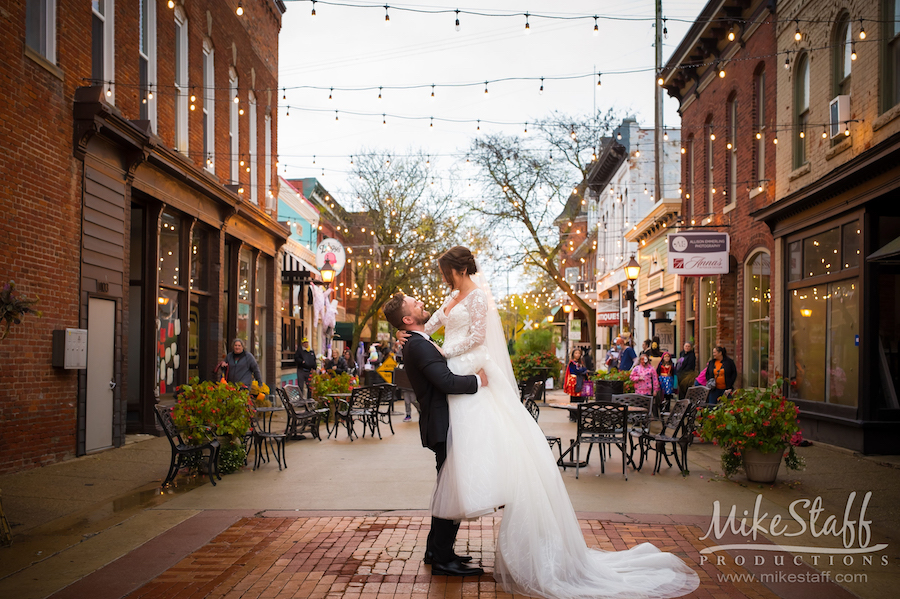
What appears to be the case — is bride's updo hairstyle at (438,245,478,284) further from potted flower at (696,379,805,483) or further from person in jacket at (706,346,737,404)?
person in jacket at (706,346,737,404)

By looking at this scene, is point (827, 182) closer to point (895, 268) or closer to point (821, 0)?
point (895, 268)

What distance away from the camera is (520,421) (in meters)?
5.40

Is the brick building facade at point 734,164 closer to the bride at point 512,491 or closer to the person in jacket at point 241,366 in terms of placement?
the person in jacket at point 241,366

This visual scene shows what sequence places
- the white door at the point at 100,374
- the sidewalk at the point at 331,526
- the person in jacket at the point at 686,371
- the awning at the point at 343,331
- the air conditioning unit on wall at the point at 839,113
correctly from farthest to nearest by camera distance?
the awning at the point at 343,331
the person in jacket at the point at 686,371
the air conditioning unit on wall at the point at 839,113
the white door at the point at 100,374
the sidewalk at the point at 331,526

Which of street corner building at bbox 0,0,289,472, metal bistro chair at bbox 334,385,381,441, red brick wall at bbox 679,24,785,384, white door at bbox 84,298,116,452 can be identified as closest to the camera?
street corner building at bbox 0,0,289,472

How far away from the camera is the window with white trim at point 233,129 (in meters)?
18.9

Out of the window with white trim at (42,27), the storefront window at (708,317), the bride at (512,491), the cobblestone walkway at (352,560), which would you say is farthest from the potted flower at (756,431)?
the storefront window at (708,317)

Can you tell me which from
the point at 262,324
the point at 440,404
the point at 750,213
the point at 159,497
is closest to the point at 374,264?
the point at 262,324

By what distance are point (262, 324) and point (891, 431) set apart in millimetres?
16153

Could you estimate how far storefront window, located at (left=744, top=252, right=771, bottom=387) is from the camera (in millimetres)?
16438

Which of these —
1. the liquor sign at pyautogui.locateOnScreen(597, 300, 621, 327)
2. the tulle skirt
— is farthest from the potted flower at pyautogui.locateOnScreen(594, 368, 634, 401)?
the liquor sign at pyautogui.locateOnScreen(597, 300, 621, 327)

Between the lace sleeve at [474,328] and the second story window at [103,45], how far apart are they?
889cm

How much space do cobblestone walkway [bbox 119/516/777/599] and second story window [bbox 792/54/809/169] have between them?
1035 centimetres

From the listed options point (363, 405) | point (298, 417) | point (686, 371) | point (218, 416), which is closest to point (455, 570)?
point (218, 416)
